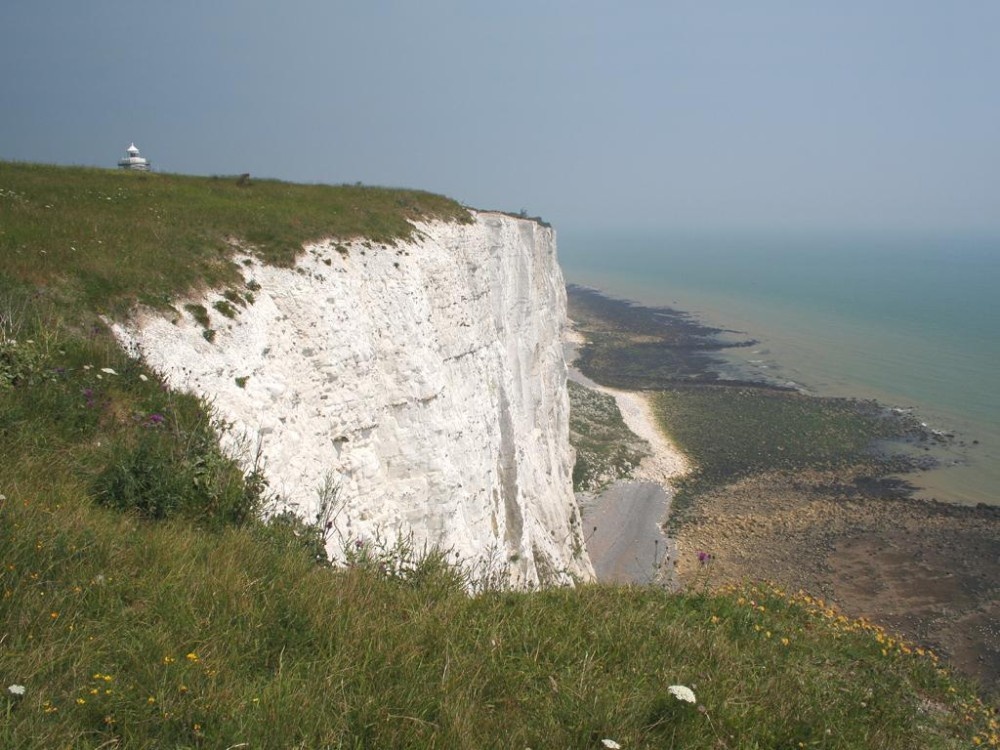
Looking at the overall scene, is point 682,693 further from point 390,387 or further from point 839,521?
point 839,521

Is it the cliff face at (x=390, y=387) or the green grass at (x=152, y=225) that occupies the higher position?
the green grass at (x=152, y=225)

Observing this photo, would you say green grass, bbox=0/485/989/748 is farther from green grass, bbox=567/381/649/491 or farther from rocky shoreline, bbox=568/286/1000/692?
green grass, bbox=567/381/649/491

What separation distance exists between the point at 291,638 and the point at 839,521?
1378 inches

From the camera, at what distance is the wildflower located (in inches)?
149

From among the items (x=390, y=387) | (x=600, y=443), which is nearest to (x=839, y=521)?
(x=600, y=443)

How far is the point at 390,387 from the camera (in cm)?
1406

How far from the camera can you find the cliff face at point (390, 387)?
9.96 metres

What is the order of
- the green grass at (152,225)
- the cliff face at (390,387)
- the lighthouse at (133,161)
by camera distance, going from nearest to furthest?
the green grass at (152,225) → the cliff face at (390,387) → the lighthouse at (133,161)

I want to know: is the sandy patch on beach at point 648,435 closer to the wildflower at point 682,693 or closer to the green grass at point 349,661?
the green grass at point 349,661

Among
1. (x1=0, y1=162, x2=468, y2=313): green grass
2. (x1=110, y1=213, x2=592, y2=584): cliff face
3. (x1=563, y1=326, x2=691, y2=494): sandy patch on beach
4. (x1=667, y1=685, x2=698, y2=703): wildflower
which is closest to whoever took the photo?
(x1=667, y1=685, x2=698, y2=703): wildflower

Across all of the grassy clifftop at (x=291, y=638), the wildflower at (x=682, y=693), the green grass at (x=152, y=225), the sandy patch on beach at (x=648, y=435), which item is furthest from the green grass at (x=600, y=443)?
the wildflower at (x=682, y=693)

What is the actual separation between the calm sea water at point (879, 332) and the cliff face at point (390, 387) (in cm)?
3127

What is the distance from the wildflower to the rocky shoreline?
12694 mm

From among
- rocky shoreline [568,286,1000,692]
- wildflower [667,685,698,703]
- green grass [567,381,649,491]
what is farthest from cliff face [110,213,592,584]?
green grass [567,381,649,491]
